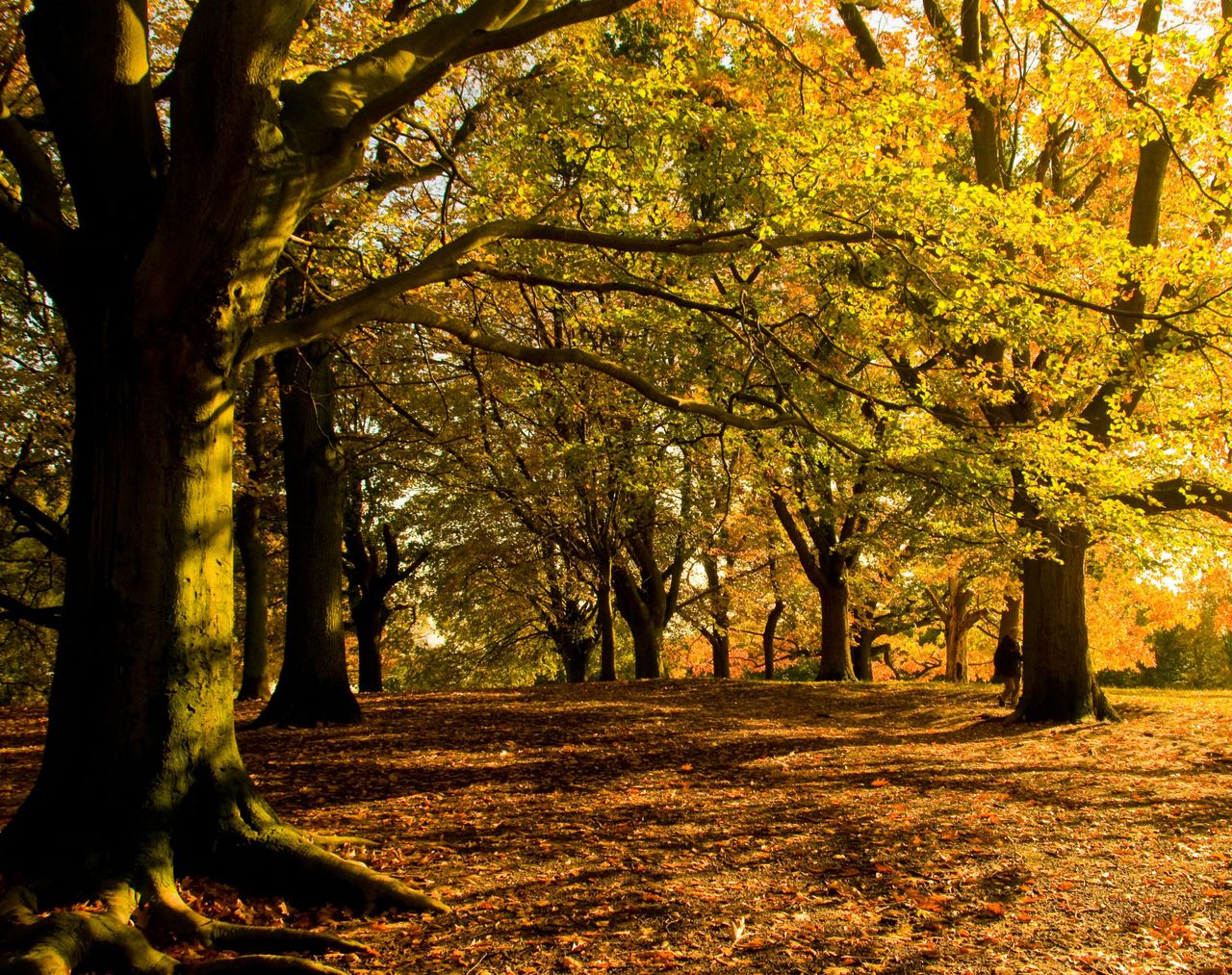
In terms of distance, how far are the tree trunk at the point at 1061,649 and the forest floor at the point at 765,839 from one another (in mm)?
519

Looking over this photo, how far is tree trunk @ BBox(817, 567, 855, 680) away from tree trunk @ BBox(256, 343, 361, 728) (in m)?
12.8

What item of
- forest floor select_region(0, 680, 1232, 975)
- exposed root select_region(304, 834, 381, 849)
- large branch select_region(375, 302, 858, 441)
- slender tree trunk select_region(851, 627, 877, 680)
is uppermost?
large branch select_region(375, 302, 858, 441)

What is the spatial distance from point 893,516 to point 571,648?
1259cm

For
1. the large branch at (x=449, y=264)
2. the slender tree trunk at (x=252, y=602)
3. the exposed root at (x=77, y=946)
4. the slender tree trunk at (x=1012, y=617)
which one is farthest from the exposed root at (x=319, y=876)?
the slender tree trunk at (x=1012, y=617)

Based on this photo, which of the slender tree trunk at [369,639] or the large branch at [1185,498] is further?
the slender tree trunk at [369,639]

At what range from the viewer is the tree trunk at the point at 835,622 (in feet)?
65.3

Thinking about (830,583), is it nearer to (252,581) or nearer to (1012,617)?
(1012,617)

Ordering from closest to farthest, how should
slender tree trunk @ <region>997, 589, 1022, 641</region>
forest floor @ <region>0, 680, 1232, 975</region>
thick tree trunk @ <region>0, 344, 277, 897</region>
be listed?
forest floor @ <region>0, 680, 1232, 975</region>, thick tree trunk @ <region>0, 344, 277, 897</region>, slender tree trunk @ <region>997, 589, 1022, 641</region>

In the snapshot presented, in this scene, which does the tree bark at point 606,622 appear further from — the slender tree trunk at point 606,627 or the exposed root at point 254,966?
the exposed root at point 254,966

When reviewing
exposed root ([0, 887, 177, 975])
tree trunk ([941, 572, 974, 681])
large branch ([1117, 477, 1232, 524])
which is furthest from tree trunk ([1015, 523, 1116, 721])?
tree trunk ([941, 572, 974, 681])

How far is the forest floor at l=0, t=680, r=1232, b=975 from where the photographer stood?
3910 millimetres

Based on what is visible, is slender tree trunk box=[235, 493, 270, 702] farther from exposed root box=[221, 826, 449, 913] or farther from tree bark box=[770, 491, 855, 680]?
tree bark box=[770, 491, 855, 680]

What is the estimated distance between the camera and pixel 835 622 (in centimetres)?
2016

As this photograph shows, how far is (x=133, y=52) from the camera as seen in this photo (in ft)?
15.2
